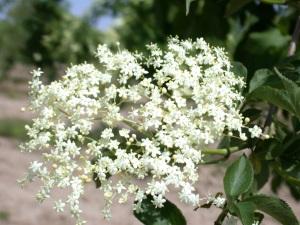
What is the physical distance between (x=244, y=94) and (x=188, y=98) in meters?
0.10

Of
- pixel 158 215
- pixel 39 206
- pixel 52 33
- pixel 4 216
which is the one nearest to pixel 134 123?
pixel 158 215

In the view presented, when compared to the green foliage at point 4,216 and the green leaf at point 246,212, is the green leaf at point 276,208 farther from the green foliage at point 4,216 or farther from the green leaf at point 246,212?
the green foliage at point 4,216

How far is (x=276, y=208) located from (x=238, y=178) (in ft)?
0.19

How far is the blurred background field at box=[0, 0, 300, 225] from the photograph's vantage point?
1.43 meters

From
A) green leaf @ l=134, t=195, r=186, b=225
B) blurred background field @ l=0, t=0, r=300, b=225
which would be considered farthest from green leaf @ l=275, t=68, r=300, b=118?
blurred background field @ l=0, t=0, r=300, b=225

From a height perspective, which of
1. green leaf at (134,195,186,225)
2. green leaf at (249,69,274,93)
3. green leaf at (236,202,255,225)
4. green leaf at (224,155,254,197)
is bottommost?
green leaf at (236,202,255,225)

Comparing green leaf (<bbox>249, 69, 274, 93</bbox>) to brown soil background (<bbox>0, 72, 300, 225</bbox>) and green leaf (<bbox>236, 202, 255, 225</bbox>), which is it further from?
brown soil background (<bbox>0, 72, 300, 225</bbox>)

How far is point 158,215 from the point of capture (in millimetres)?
762

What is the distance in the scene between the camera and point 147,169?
0.70 metres

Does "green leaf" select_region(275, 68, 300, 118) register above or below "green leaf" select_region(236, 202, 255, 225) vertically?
above

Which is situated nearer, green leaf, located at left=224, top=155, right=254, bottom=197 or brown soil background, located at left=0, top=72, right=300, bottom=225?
green leaf, located at left=224, top=155, right=254, bottom=197

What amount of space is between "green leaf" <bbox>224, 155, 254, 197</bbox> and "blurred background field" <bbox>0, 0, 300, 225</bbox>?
1.91ft

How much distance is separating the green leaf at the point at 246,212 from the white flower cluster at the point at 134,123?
0.17 ft

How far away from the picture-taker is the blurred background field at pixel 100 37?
143cm
